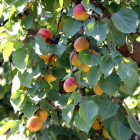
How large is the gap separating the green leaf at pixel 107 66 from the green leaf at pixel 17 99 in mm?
385

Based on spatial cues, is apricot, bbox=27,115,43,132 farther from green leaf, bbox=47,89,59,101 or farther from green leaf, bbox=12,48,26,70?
green leaf, bbox=12,48,26,70

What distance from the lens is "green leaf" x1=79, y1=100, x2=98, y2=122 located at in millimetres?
607

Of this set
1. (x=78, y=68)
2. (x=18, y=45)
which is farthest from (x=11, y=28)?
(x=78, y=68)

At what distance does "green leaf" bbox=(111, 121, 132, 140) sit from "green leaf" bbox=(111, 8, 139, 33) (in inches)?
15.4

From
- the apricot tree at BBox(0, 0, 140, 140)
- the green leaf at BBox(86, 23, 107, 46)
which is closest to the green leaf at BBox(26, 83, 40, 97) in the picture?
the apricot tree at BBox(0, 0, 140, 140)

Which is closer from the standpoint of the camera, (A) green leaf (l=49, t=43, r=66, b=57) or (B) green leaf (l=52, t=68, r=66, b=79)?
(A) green leaf (l=49, t=43, r=66, b=57)

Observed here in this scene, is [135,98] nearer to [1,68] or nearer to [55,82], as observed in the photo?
[55,82]

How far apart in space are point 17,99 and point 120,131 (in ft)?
1.50

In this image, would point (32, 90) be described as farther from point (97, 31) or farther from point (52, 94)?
point (97, 31)

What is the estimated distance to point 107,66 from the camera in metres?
0.62

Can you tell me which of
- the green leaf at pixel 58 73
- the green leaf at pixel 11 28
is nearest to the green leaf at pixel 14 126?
the green leaf at pixel 58 73

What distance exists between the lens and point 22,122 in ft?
2.71

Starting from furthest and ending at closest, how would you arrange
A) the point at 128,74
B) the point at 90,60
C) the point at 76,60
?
1. the point at 76,60
2. the point at 90,60
3. the point at 128,74

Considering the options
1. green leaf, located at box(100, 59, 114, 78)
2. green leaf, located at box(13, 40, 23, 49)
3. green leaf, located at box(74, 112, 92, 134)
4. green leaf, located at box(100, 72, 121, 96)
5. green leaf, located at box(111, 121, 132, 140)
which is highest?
green leaf, located at box(13, 40, 23, 49)
